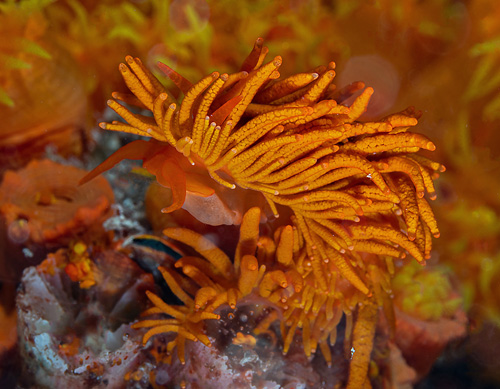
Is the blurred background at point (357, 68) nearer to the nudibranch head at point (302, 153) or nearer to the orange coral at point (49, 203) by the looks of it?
the orange coral at point (49, 203)

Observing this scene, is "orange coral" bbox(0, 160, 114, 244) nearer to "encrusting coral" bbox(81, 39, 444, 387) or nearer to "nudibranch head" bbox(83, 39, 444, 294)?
"encrusting coral" bbox(81, 39, 444, 387)

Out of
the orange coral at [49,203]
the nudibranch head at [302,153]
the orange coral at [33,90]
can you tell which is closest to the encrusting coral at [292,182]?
the nudibranch head at [302,153]

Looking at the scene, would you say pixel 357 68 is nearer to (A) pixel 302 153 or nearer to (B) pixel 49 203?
(A) pixel 302 153

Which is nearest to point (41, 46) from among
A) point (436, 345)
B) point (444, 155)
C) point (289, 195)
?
point (289, 195)

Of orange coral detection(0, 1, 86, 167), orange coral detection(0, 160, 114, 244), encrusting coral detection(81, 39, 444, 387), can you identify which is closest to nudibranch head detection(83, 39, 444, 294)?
encrusting coral detection(81, 39, 444, 387)

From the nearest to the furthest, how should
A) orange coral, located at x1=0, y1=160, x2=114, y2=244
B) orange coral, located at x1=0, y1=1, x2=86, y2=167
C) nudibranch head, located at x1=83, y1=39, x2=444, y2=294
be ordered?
nudibranch head, located at x1=83, y1=39, x2=444, y2=294 < orange coral, located at x1=0, y1=160, x2=114, y2=244 < orange coral, located at x1=0, y1=1, x2=86, y2=167
